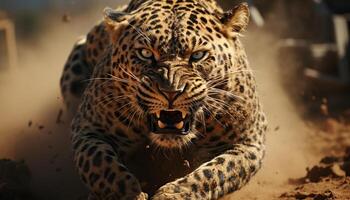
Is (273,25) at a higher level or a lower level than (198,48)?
higher

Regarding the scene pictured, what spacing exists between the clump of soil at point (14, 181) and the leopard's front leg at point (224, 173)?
6.04ft

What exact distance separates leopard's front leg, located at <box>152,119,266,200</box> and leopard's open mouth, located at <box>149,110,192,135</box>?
434mm

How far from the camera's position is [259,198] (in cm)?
738

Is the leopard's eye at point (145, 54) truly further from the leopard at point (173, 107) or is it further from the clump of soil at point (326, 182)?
the clump of soil at point (326, 182)

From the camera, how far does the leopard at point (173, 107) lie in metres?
6.41

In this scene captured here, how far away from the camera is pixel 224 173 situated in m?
6.82

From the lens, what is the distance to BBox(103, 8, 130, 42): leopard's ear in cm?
716

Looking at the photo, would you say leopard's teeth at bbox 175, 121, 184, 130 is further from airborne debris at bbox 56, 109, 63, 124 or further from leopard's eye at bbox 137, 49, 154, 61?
airborne debris at bbox 56, 109, 63, 124

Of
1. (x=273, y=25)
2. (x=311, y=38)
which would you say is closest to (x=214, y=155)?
(x=273, y=25)

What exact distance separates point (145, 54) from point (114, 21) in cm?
77

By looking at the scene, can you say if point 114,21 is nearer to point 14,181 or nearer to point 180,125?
point 180,125

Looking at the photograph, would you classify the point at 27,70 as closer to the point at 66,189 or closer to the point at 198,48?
the point at 66,189

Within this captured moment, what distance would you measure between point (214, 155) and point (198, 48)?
131 cm

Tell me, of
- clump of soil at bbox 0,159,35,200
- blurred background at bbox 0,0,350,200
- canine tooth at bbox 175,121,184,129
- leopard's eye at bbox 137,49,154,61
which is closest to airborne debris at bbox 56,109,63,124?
blurred background at bbox 0,0,350,200
